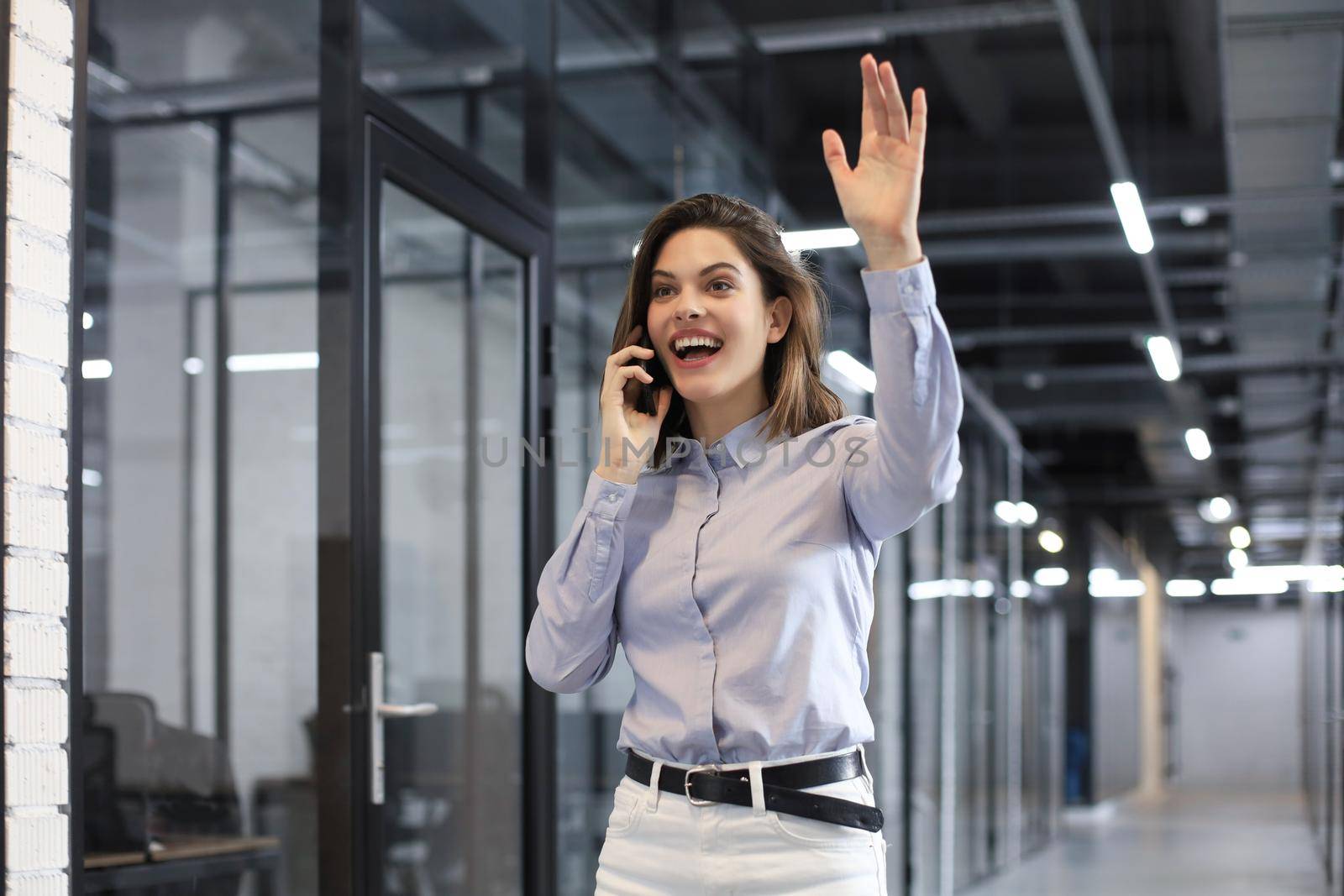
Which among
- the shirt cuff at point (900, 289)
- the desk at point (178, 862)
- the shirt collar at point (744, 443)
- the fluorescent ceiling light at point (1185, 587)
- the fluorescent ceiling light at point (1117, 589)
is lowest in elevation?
the fluorescent ceiling light at point (1185, 587)

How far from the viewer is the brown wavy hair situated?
64.4 inches

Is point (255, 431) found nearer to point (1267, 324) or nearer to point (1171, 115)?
point (1171, 115)

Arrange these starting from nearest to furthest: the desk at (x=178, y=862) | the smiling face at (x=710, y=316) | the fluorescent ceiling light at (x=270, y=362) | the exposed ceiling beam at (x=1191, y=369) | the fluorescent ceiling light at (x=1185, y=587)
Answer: the smiling face at (x=710, y=316), the desk at (x=178, y=862), the fluorescent ceiling light at (x=270, y=362), the exposed ceiling beam at (x=1191, y=369), the fluorescent ceiling light at (x=1185, y=587)

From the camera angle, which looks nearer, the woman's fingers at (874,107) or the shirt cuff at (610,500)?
the woman's fingers at (874,107)

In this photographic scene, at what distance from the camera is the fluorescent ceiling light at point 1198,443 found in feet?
42.5

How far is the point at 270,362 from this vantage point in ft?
19.2

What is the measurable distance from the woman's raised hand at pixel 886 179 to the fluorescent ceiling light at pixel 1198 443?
39.9 ft

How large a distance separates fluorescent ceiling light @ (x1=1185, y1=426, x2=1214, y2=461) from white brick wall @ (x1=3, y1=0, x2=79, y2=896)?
12.1 metres

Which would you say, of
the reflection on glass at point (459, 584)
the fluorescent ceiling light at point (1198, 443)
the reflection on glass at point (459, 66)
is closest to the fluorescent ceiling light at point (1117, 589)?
the fluorescent ceiling light at point (1198, 443)

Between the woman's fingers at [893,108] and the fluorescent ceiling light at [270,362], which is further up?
the fluorescent ceiling light at [270,362]

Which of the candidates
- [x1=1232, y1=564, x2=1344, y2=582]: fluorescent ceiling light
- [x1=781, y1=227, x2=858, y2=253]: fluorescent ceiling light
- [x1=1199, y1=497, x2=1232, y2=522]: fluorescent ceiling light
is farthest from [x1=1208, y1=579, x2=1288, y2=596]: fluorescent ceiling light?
[x1=781, y1=227, x2=858, y2=253]: fluorescent ceiling light

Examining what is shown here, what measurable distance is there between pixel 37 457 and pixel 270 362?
4.02 m

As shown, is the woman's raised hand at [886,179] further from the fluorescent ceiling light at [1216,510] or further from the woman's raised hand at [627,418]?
the fluorescent ceiling light at [1216,510]

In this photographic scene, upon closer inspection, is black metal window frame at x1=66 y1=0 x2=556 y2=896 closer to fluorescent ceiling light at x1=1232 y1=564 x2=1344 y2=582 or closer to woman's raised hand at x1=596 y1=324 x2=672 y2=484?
woman's raised hand at x1=596 y1=324 x2=672 y2=484
